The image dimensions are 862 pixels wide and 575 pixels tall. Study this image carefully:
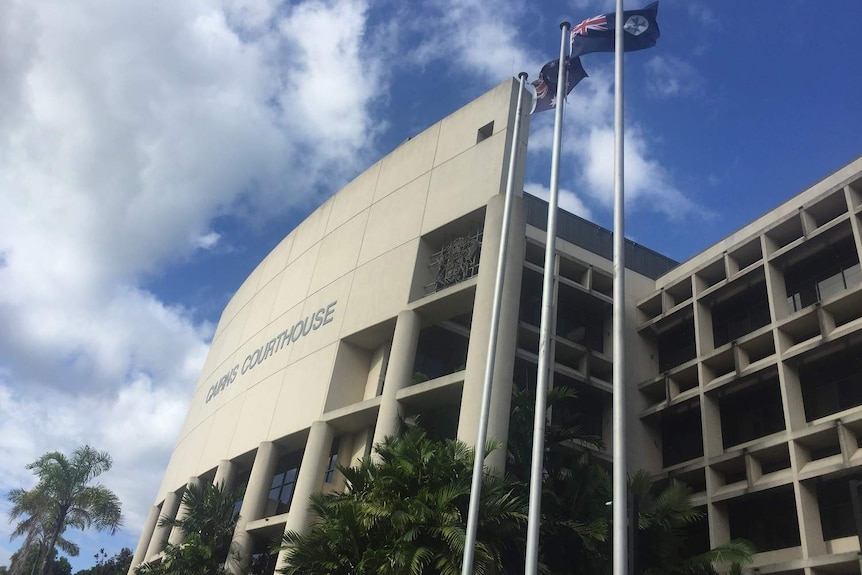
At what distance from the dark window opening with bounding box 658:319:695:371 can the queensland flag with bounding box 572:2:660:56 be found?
722 inches

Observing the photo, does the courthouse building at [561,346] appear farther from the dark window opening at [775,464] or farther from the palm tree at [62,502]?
the palm tree at [62,502]

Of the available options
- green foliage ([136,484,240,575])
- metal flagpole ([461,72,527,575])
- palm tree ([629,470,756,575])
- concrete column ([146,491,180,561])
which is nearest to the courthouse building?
green foliage ([136,484,240,575])

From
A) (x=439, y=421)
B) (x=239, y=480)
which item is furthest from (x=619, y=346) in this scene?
(x=239, y=480)

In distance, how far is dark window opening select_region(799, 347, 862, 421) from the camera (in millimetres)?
25469

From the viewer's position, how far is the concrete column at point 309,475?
83.2ft

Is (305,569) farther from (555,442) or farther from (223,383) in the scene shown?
(223,383)

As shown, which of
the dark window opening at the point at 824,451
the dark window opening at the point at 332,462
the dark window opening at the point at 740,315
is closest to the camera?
the dark window opening at the point at 824,451

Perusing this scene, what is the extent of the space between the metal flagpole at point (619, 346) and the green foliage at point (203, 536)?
20.1 meters

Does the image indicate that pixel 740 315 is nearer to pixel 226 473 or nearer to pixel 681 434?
pixel 681 434

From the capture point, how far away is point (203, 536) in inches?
1118

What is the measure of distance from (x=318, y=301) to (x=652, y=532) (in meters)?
18.2

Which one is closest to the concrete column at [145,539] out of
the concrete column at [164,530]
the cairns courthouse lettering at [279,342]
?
the concrete column at [164,530]

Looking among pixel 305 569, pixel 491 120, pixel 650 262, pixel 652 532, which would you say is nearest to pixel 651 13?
pixel 491 120

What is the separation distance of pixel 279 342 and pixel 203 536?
9.77 metres
